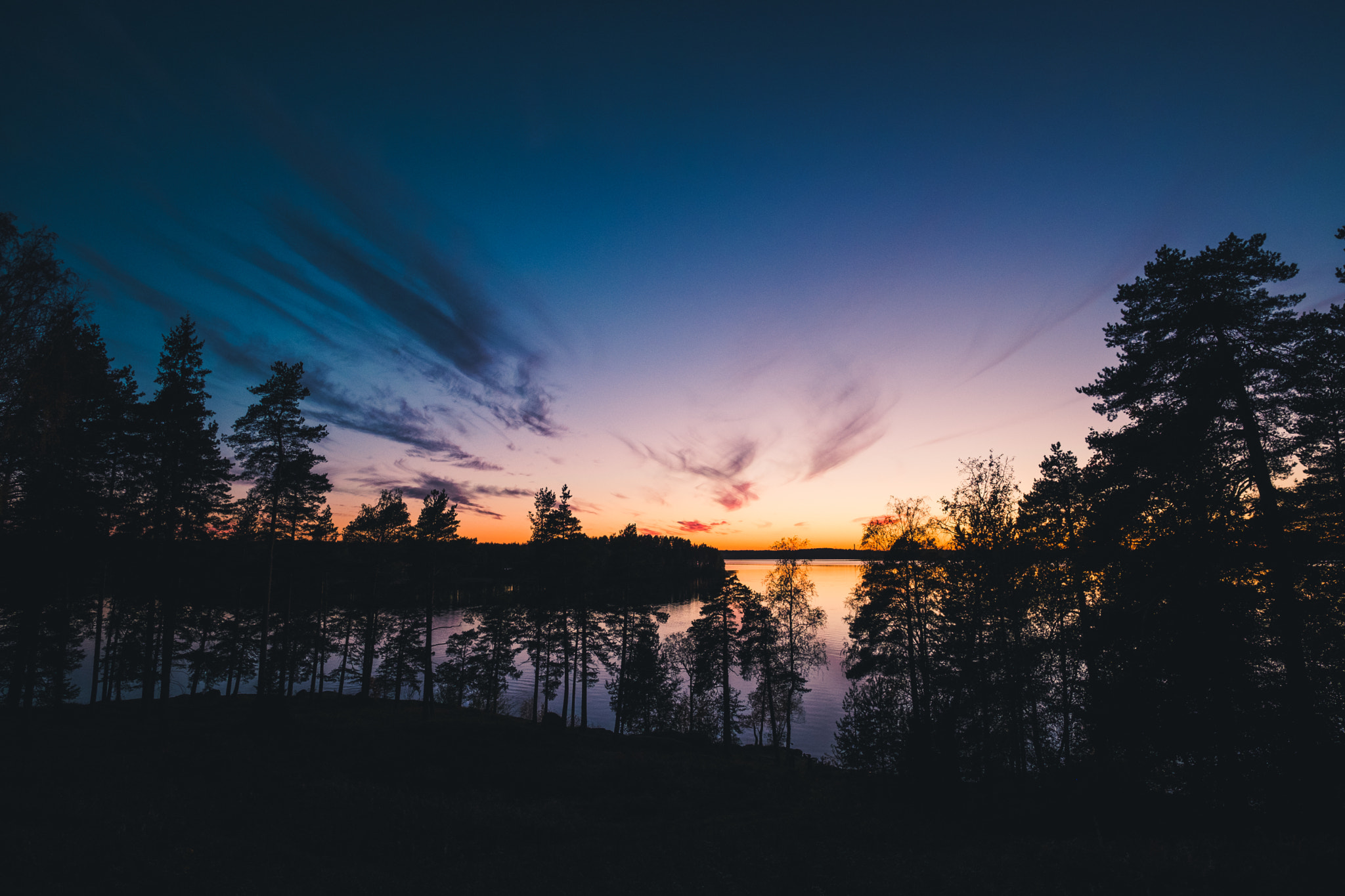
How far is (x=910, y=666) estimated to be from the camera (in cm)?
2461

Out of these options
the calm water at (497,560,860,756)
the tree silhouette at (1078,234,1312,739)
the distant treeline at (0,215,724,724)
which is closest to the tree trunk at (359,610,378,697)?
the distant treeline at (0,215,724,724)

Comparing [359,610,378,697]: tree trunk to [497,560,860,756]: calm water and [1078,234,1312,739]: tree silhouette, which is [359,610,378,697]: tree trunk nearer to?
[497,560,860,756]: calm water

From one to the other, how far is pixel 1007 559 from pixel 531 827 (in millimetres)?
20353

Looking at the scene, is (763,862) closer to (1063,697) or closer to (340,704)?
(1063,697)

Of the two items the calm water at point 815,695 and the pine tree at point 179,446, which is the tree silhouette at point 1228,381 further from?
the pine tree at point 179,446

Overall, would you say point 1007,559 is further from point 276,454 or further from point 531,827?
point 276,454

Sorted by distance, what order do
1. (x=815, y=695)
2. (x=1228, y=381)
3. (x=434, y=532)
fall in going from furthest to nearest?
(x=815, y=695), (x=434, y=532), (x=1228, y=381)

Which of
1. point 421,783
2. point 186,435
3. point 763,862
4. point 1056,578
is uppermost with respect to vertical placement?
point 186,435

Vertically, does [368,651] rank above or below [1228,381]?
below

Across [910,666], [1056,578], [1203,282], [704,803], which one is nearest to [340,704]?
[704,803]

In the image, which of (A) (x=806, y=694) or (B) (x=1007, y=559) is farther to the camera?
(A) (x=806, y=694)

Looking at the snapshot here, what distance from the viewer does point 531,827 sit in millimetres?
15234

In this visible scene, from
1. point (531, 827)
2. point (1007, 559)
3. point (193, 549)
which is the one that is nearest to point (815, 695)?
point (1007, 559)

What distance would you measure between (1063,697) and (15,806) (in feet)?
121
